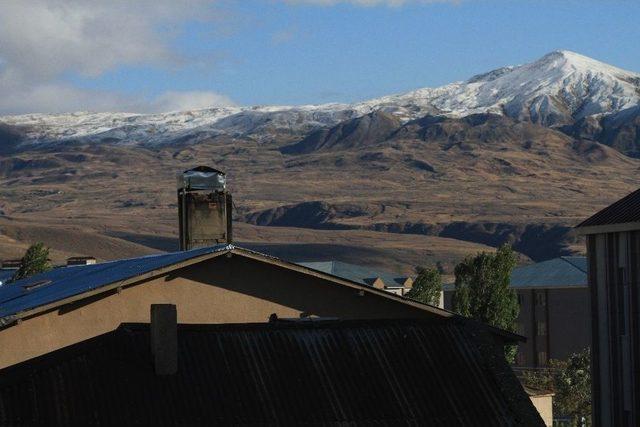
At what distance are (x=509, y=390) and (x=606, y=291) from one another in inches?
620

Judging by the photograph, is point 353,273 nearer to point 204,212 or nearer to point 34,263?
point 34,263

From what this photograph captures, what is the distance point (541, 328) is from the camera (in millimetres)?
111250

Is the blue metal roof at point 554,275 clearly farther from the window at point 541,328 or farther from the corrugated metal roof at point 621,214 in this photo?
the corrugated metal roof at point 621,214

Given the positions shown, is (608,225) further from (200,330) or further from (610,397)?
(200,330)

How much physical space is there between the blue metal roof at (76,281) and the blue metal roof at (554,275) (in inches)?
3120

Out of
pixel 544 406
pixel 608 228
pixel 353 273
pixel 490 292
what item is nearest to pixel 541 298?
pixel 353 273

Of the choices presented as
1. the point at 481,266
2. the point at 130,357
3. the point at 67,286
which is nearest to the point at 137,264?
the point at 67,286

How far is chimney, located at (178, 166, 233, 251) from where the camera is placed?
3300 cm

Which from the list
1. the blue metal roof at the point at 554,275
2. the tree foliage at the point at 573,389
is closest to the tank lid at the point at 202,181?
the tree foliage at the point at 573,389

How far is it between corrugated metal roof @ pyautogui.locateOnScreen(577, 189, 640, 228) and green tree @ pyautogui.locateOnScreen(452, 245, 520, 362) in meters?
35.6

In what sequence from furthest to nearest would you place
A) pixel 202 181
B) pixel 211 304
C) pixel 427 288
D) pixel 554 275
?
pixel 554 275, pixel 427 288, pixel 202 181, pixel 211 304

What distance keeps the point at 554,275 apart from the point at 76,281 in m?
87.2

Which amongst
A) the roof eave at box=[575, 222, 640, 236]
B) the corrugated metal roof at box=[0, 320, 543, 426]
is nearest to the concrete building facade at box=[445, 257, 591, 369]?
the roof eave at box=[575, 222, 640, 236]

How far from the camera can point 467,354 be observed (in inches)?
882
